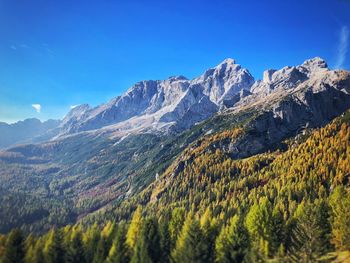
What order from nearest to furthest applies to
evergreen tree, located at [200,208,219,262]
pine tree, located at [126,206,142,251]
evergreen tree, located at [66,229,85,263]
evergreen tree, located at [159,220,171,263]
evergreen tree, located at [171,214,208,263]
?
evergreen tree, located at [171,214,208,263] < evergreen tree, located at [200,208,219,262] < evergreen tree, located at [159,220,171,263] < evergreen tree, located at [66,229,85,263] < pine tree, located at [126,206,142,251]

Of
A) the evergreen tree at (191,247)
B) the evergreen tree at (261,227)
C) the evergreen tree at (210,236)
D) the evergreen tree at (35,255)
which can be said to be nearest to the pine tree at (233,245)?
the evergreen tree at (210,236)

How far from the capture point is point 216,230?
317 ft

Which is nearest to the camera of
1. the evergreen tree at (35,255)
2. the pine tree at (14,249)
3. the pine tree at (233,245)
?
the pine tree at (233,245)

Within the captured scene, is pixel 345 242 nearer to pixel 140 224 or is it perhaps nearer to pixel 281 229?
pixel 281 229

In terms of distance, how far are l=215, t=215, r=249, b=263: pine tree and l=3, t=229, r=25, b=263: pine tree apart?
51.4 m

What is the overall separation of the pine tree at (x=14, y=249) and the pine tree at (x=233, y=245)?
51.4 m

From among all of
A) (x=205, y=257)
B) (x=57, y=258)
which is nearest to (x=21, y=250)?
(x=57, y=258)

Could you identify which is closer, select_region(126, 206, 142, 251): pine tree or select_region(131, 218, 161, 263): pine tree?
select_region(131, 218, 161, 263): pine tree

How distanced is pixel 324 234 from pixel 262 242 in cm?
1545

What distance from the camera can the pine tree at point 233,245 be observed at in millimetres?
84500

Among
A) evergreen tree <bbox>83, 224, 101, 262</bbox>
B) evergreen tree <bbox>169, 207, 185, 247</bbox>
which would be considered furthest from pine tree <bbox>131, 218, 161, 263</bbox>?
evergreen tree <bbox>83, 224, 101, 262</bbox>

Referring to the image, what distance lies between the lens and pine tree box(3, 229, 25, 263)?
89.7 m

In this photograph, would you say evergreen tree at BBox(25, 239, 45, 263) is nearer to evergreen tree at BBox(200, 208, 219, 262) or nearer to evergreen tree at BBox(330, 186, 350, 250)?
evergreen tree at BBox(200, 208, 219, 262)

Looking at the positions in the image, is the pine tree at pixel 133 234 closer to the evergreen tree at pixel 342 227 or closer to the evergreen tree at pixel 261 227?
the evergreen tree at pixel 261 227
